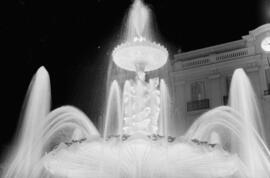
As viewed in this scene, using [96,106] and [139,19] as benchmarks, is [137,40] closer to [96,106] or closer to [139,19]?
[139,19]

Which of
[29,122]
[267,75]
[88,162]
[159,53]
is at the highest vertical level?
[267,75]

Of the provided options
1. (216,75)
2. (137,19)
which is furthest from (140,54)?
(216,75)

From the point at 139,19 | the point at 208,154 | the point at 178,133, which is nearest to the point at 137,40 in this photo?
the point at 139,19

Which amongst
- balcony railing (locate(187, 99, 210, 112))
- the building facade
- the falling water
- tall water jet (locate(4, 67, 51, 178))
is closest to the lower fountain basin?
tall water jet (locate(4, 67, 51, 178))

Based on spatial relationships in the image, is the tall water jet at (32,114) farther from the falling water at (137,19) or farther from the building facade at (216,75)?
the building facade at (216,75)

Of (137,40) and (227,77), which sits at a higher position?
(227,77)

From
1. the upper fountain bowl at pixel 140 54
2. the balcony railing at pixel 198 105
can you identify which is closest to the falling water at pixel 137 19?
the upper fountain bowl at pixel 140 54

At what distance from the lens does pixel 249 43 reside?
2272cm

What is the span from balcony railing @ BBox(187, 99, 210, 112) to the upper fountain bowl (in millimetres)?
10357

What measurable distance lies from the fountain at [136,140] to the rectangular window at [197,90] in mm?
7391

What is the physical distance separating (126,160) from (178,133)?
13841 millimetres

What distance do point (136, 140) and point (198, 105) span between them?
1443 cm

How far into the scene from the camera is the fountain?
8375 millimetres

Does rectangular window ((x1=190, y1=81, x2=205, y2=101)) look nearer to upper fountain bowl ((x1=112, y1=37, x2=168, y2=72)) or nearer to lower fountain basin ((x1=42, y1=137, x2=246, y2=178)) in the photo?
upper fountain bowl ((x1=112, y1=37, x2=168, y2=72))
